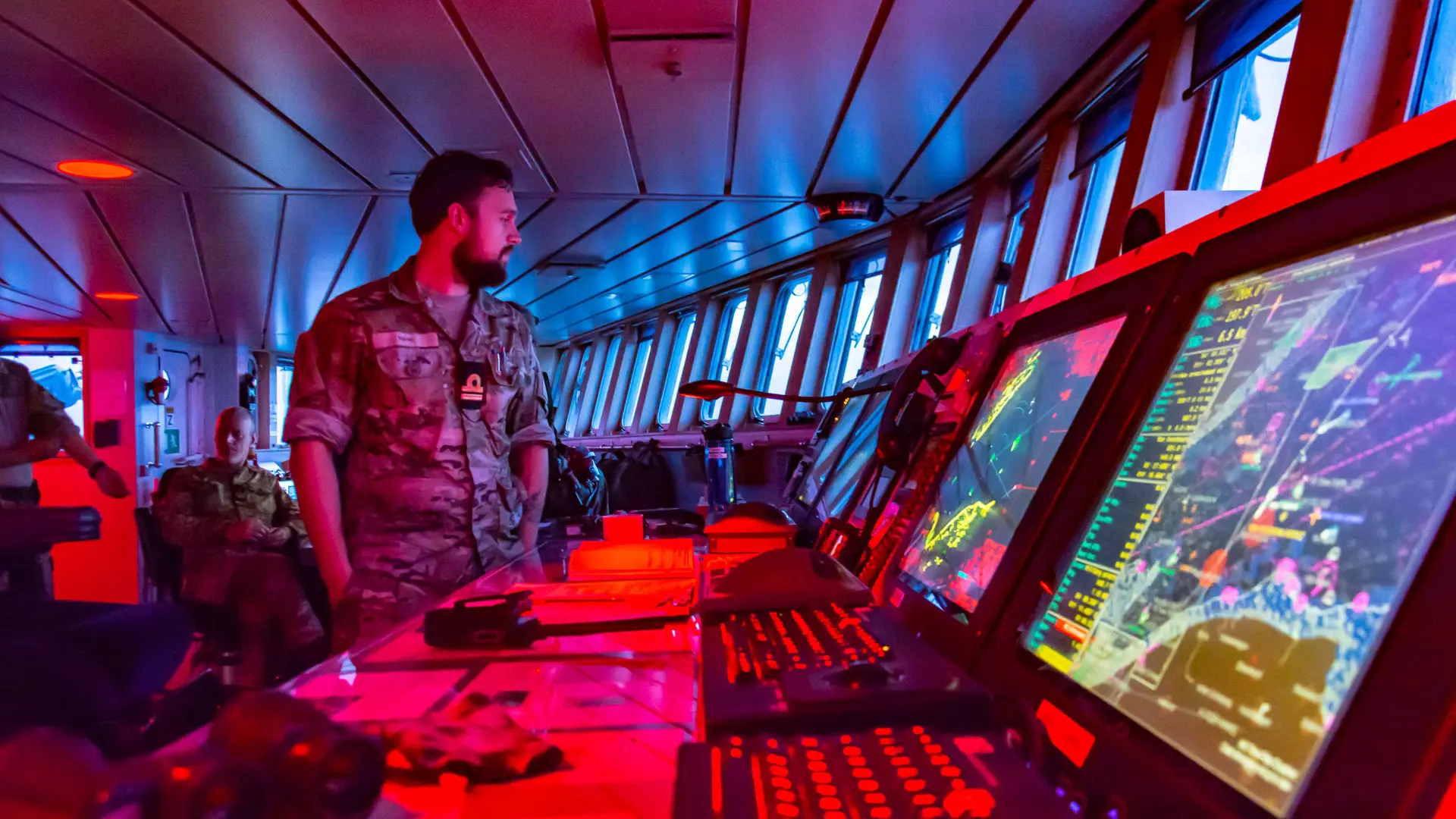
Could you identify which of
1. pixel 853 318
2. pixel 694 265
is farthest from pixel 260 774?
pixel 694 265

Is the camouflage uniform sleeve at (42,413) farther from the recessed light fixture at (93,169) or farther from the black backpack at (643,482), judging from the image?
the black backpack at (643,482)

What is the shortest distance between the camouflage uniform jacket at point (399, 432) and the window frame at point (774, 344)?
5924 mm

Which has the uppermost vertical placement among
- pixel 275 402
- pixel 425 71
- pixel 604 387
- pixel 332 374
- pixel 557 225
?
pixel 425 71

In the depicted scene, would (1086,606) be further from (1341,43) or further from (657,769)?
(1341,43)

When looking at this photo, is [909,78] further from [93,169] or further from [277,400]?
[277,400]

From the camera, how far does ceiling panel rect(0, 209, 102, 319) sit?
17.3 ft

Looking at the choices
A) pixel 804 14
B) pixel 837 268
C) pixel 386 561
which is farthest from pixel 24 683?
pixel 837 268

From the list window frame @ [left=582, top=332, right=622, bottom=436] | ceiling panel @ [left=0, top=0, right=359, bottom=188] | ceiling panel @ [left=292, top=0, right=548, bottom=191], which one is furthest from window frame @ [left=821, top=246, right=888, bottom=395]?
window frame @ [left=582, top=332, right=622, bottom=436]

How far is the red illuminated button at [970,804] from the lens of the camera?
0.44 m

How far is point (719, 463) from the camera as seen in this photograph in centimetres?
411

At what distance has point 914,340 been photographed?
591 centimetres

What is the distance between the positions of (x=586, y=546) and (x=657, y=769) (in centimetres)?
91

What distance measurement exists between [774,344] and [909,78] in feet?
16.5

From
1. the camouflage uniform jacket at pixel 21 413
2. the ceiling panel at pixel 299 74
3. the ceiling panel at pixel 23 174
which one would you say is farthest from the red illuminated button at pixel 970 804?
the ceiling panel at pixel 23 174
